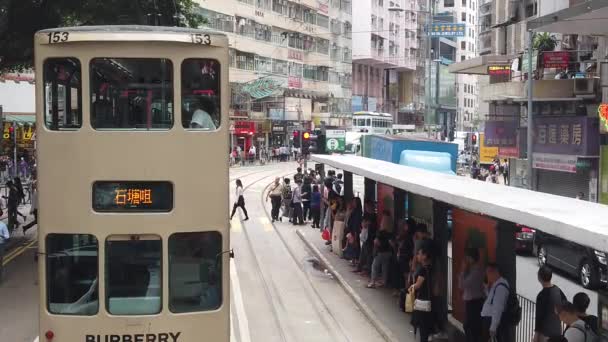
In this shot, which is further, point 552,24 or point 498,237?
point 552,24

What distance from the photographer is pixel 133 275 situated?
25.9 feet

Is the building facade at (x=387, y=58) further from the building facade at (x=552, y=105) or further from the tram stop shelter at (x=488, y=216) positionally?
the tram stop shelter at (x=488, y=216)

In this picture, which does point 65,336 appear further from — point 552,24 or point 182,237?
point 552,24

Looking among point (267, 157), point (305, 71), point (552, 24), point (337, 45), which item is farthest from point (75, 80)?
point (337, 45)

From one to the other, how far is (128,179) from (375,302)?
732cm

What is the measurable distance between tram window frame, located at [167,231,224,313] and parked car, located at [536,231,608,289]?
7.69 m

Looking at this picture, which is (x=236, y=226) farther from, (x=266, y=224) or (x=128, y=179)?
(x=128, y=179)

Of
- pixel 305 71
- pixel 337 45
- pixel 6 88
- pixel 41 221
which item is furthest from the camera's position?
pixel 337 45

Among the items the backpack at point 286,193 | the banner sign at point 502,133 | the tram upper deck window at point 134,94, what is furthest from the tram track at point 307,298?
the banner sign at point 502,133

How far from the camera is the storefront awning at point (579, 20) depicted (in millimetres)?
18375

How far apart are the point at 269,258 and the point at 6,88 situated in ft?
83.7

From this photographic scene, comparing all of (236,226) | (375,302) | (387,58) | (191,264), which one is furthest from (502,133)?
(387,58)

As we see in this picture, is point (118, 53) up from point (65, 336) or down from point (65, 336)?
up

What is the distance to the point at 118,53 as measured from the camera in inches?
308
